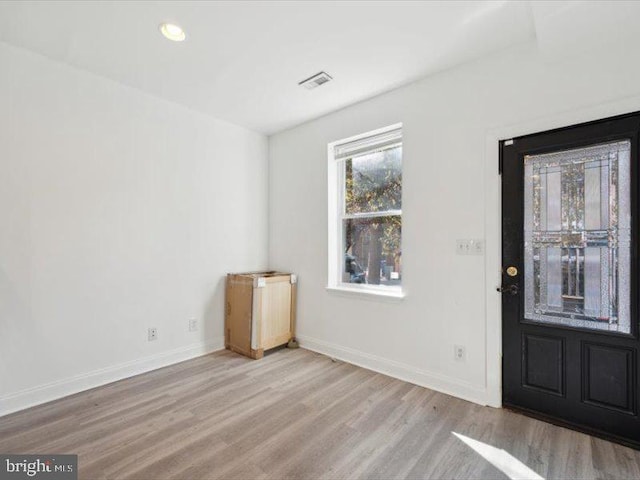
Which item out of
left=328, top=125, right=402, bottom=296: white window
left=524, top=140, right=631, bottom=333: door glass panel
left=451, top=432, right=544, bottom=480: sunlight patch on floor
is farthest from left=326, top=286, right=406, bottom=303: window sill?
left=451, top=432, right=544, bottom=480: sunlight patch on floor

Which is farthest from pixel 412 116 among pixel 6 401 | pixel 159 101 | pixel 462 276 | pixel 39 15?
pixel 6 401

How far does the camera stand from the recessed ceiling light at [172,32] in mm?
2113

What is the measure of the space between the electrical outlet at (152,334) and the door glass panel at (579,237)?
324 centimetres

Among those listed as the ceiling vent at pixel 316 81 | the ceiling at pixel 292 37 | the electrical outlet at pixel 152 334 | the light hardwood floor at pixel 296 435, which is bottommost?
the light hardwood floor at pixel 296 435

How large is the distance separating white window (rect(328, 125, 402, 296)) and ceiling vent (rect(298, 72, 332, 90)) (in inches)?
27.5

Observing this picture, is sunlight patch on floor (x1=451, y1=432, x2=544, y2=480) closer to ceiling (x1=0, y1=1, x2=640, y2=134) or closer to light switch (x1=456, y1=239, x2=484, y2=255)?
light switch (x1=456, y1=239, x2=484, y2=255)

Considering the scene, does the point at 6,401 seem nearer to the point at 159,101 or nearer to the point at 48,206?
the point at 48,206

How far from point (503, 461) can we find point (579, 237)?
147cm

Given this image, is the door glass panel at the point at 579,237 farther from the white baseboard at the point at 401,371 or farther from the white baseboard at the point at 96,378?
the white baseboard at the point at 96,378

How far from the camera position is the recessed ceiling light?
2.11m

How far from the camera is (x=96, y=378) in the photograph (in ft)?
8.83

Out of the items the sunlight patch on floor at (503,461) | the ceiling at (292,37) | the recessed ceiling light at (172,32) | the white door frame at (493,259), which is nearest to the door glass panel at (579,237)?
the white door frame at (493,259)

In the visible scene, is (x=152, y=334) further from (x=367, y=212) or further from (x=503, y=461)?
(x=503, y=461)

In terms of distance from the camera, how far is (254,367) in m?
3.11
